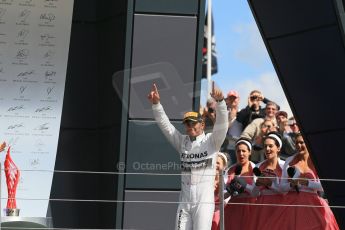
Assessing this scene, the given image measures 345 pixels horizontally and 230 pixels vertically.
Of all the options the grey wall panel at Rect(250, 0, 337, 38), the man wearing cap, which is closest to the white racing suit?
the man wearing cap

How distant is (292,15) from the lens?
311 inches

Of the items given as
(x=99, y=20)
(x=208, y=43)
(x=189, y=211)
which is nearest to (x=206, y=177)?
(x=189, y=211)

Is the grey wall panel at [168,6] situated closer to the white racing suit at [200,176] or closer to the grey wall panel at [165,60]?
the grey wall panel at [165,60]

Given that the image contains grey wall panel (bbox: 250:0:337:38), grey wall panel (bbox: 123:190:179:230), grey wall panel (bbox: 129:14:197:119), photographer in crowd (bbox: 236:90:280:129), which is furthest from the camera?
photographer in crowd (bbox: 236:90:280:129)

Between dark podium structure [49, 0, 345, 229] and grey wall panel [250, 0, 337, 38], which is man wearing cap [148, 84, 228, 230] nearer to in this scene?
dark podium structure [49, 0, 345, 229]

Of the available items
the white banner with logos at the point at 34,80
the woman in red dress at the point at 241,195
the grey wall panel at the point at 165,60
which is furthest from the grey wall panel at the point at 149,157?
the woman in red dress at the point at 241,195

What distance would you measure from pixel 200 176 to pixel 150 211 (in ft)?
4.75

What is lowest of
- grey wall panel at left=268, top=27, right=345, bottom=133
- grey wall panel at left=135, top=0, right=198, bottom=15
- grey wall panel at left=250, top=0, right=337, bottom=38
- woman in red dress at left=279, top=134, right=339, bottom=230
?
woman in red dress at left=279, top=134, right=339, bottom=230

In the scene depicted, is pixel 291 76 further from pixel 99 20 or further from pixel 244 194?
pixel 99 20

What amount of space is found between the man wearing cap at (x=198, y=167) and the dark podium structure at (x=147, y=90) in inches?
43.0

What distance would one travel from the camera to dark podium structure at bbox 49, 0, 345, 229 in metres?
8.01

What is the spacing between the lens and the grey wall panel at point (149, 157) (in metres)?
8.38

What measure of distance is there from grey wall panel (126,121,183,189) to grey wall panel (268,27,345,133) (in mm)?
1028

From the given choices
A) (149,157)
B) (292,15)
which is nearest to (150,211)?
(149,157)
